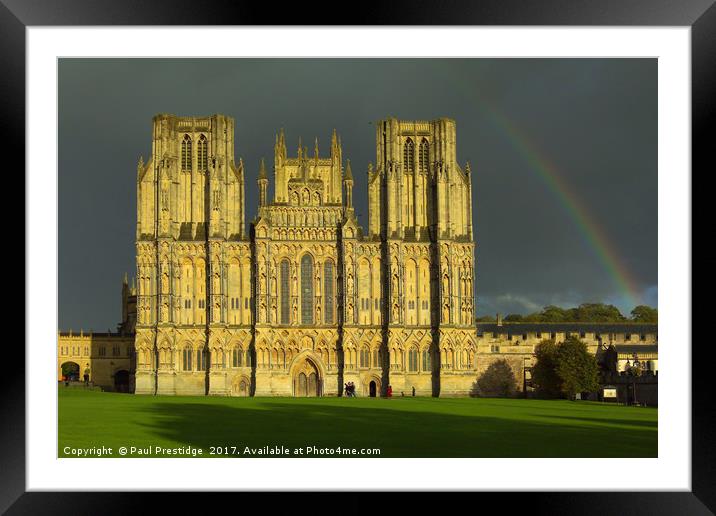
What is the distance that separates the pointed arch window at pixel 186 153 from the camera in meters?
95.9

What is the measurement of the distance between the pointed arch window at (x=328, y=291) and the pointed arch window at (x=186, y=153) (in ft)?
50.3

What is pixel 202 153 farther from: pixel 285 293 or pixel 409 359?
pixel 409 359

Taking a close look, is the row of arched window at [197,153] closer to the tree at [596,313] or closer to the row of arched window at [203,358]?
the row of arched window at [203,358]

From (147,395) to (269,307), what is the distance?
1265cm

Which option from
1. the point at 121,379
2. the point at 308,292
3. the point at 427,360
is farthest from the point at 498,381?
the point at 121,379

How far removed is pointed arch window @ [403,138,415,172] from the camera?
315ft

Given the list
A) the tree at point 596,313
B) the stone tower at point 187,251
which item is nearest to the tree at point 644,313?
the tree at point 596,313

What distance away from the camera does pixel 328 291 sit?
93.3 meters

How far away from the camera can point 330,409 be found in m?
62.7

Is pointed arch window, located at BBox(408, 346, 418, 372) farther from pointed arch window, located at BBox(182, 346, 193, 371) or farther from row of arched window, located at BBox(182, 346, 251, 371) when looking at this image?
pointed arch window, located at BBox(182, 346, 193, 371)

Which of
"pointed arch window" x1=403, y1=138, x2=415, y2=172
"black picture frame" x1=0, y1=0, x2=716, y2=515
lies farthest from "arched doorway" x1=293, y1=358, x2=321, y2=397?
"black picture frame" x1=0, y1=0, x2=716, y2=515
